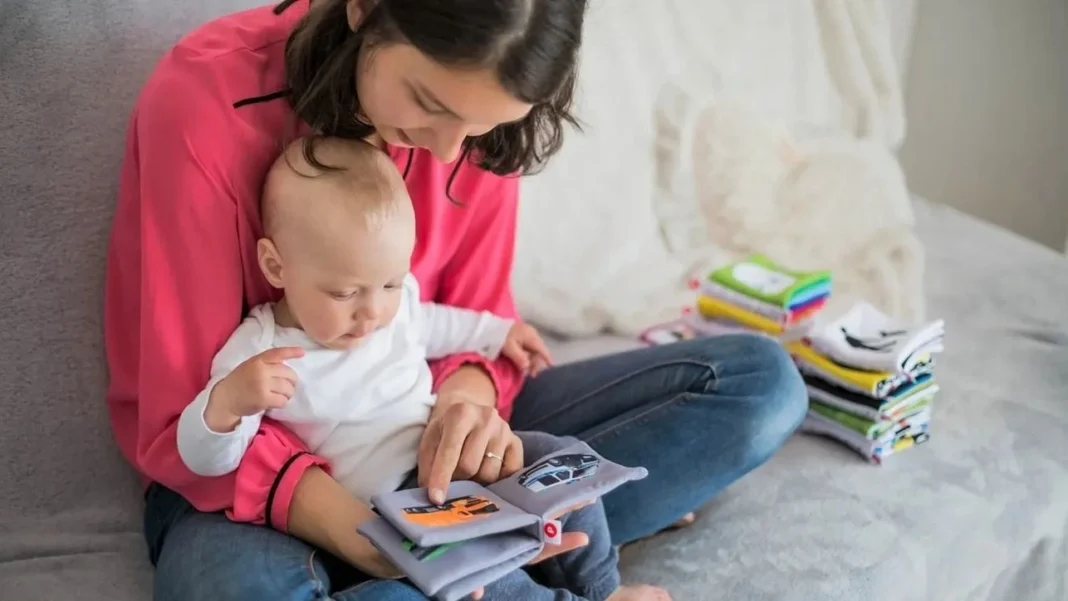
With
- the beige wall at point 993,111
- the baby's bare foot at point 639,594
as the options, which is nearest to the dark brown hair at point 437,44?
the baby's bare foot at point 639,594

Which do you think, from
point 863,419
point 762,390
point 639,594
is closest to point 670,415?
point 762,390

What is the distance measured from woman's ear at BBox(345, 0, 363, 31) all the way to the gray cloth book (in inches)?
17.0

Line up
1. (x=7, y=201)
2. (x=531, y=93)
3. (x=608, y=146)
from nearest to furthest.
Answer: (x=531, y=93) < (x=7, y=201) < (x=608, y=146)

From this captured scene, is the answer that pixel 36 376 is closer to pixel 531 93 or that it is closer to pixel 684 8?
pixel 531 93

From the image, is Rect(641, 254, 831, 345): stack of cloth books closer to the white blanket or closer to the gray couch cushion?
the white blanket

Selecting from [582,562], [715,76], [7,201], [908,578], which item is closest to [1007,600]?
[908,578]

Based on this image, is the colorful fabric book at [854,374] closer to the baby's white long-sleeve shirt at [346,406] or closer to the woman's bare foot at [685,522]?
the woman's bare foot at [685,522]

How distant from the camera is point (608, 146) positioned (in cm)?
172

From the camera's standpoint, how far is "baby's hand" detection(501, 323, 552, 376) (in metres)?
1.23

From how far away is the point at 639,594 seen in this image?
1.09 metres

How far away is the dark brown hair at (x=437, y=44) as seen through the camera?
0.83 m

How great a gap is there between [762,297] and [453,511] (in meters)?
0.81

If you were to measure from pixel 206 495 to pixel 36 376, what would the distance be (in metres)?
0.25

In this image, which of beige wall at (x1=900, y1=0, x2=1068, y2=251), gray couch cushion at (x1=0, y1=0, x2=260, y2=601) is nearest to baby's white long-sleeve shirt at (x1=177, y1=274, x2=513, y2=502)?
gray couch cushion at (x1=0, y1=0, x2=260, y2=601)
